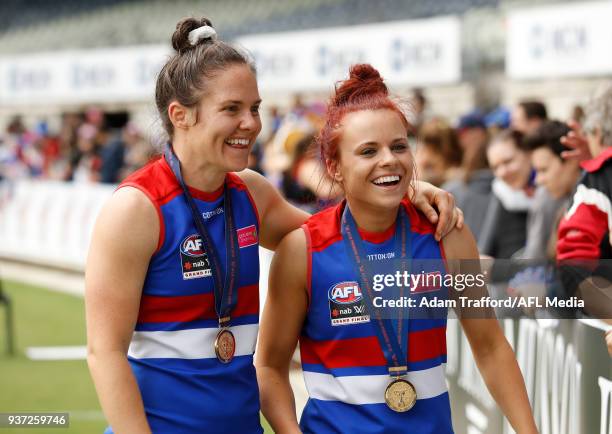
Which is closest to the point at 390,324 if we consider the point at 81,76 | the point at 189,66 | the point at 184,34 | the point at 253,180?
the point at 253,180

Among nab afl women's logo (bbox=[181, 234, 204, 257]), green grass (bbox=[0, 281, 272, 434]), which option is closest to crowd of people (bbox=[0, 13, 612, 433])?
nab afl women's logo (bbox=[181, 234, 204, 257])

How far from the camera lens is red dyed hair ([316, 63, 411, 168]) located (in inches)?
113

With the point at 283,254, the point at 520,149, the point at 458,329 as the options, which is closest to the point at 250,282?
the point at 283,254

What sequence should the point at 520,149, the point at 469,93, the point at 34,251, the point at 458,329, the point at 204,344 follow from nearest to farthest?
the point at 204,344 → the point at 458,329 → the point at 520,149 → the point at 34,251 → the point at 469,93

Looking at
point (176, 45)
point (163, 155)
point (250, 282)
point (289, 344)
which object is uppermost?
point (176, 45)

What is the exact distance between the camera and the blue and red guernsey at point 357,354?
2.76 meters

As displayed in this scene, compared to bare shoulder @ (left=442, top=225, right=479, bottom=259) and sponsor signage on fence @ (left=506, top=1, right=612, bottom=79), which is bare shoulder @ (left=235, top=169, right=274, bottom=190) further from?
sponsor signage on fence @ (left=506, top=1, right=612, bottom=79)

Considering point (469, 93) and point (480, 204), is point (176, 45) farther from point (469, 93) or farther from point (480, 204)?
point (469, 93)

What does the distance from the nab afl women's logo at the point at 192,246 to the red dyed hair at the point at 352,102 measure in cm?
46

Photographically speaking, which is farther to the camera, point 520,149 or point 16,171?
point 16,171

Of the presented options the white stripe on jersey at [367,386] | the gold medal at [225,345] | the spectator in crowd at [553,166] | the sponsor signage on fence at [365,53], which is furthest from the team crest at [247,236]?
the sponsor signage on fence at [365,53]

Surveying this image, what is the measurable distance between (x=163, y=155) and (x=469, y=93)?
1497 centimetres

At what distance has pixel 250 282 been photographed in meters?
2.90
